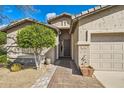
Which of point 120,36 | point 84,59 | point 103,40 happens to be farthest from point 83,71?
point 120,36

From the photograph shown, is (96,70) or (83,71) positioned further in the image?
(96,70)

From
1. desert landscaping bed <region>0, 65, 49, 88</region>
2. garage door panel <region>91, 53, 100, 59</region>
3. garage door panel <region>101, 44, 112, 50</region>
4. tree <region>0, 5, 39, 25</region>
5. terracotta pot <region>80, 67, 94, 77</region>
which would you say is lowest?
desert landscaping bed <region>0, 65, 49, 88</region>

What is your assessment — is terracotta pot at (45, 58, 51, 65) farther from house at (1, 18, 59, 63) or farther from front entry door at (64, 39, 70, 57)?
front entry door at (64, 39, 70, 57)

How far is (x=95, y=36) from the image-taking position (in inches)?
364

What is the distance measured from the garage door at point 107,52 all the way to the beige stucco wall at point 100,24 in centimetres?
41

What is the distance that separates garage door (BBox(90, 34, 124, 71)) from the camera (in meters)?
9.13

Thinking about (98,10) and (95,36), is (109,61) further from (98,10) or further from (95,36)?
(98,10)

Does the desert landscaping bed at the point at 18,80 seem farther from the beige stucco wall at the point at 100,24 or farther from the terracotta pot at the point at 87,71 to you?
the beige stucco wall at the point at 100,24

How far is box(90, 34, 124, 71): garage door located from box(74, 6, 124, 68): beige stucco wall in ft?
1.33

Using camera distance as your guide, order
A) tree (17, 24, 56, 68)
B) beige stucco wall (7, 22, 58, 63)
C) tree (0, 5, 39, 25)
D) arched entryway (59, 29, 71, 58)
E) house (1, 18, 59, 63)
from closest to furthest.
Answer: tree (17, 24, 56, 68) → house (1, 18, 59, 63) → beige stucco wall (7, 22, 58, 63) → tree (0, 5, 39, 25) → arched entryway (59, 29, 71, 58)

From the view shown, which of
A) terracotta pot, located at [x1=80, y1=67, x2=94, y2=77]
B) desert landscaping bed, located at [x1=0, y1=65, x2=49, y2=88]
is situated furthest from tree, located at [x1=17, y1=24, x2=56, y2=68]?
terracotta pot, located at [x1=80, y1=67, x2=94, y2=77]

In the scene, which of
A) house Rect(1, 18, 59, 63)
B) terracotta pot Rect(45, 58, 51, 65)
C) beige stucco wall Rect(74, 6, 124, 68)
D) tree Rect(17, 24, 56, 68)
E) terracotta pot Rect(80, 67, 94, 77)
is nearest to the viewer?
terracotta pot Rect(80, 67, 94, 77)

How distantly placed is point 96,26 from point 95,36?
0.64m

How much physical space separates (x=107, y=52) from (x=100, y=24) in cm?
177
